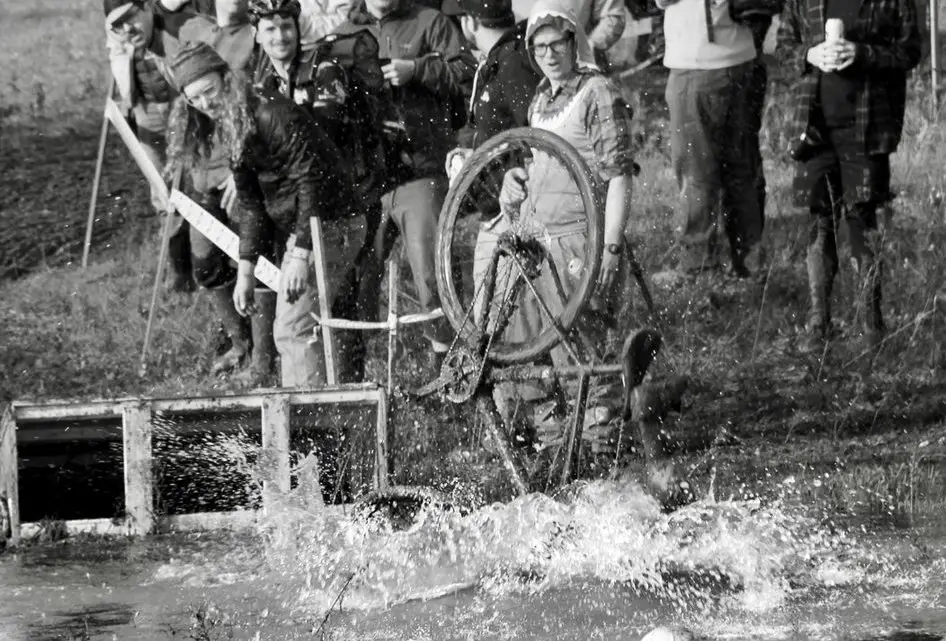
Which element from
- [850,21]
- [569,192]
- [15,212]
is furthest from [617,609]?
[15,212]

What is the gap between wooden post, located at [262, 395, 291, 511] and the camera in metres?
7.84

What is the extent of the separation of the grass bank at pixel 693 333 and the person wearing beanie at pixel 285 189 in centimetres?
74

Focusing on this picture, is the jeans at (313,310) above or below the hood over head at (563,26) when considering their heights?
below

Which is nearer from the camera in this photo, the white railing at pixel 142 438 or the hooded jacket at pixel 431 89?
the white railing at pixel 142 438

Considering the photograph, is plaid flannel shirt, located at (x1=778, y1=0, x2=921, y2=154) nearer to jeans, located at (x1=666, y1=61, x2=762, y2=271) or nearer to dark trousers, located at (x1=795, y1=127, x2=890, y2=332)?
dark trousers, located at (x1=795, y1=127, x2=890, y2=332)

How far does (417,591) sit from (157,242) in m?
4.95

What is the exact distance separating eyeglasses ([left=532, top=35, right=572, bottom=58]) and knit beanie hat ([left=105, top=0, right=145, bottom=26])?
3.42 metres

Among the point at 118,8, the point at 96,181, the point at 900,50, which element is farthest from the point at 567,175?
the point at 96,181

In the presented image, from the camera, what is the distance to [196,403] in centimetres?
788

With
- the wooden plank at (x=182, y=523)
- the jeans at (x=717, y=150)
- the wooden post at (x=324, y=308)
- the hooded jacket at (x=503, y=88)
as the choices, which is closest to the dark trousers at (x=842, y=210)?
the jeans at (x=717, y=150)

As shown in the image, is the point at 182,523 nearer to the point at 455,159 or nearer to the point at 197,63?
the point at 455,159

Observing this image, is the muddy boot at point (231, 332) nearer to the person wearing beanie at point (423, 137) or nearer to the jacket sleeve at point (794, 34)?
the person wearing beanie at point (423, 137)

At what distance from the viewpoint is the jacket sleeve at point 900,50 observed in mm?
8977

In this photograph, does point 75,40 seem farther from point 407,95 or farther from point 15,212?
point 407,95
